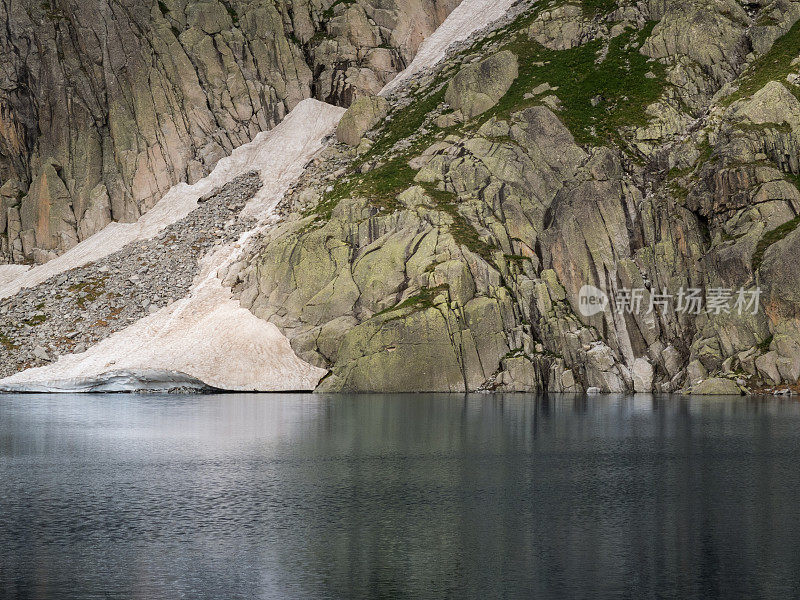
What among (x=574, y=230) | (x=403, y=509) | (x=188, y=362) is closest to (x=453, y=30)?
(x=574, y=230)

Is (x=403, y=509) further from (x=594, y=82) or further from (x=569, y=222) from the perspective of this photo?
(x=594, y=82)

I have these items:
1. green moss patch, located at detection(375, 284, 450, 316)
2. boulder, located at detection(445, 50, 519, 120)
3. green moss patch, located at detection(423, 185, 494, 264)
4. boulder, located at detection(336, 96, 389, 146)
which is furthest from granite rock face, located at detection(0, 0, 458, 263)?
green moss patch, located at detection(375, 284, 450, 316)

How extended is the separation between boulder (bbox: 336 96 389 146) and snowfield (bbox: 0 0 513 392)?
492 cm

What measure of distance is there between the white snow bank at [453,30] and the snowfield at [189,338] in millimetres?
23769

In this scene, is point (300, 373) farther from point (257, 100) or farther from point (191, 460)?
point (257, 100)

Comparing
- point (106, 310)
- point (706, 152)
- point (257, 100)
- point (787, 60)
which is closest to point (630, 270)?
point (706, 152)

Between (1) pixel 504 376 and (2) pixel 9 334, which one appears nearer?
(1) pixel 504 376

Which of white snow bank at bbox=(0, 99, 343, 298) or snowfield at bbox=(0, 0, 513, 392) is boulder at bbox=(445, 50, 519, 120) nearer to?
snowfield at bbox=(0, 0, 513, 392)

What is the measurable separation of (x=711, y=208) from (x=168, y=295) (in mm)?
65732

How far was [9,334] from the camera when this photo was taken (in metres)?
105

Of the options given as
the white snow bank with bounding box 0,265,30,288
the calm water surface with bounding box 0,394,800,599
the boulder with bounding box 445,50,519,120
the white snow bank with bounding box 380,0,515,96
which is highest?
the white snow bank with bounding box 380,0,515,96

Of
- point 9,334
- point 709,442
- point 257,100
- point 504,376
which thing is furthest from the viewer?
point 257,100

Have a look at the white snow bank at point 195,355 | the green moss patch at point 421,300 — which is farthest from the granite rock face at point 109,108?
the green moss patch at point 421,300

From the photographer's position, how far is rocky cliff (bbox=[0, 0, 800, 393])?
89562 mm
